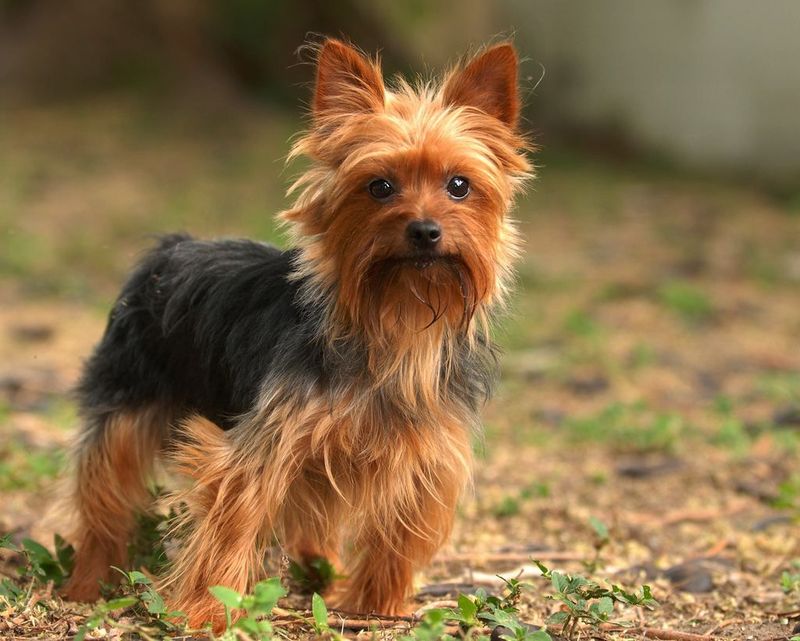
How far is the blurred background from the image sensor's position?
686 centimetres

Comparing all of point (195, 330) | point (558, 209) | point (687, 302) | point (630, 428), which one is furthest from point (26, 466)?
point (558, 209)

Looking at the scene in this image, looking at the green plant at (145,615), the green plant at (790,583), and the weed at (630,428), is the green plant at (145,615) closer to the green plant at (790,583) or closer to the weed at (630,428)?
the green plant at (790,583)

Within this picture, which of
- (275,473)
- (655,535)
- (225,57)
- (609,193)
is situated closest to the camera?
(275,473)

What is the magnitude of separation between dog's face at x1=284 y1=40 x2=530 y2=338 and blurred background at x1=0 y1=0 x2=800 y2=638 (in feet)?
5.94

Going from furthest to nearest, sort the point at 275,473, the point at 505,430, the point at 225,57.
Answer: the point at 225,57 → the point at 505,430 → the point at 275,473

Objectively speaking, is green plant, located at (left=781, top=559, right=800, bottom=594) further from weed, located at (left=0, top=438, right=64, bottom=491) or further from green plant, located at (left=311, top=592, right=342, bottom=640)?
weed, located at (left=0, top=438, right=64, bottom=491)

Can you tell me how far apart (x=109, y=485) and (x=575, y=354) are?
543cm

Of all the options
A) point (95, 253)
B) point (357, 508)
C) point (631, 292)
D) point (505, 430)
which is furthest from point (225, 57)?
point (357, 508)

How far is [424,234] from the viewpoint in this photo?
12.5 feet

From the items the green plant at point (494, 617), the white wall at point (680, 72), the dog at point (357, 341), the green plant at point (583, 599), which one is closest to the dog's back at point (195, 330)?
the dog at point (357, 341)

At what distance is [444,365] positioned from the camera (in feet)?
13.7

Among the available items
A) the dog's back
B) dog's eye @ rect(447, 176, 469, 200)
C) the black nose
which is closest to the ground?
the dog's back

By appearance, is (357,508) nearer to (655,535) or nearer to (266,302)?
(266,302)

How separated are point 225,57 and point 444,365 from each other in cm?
1358
